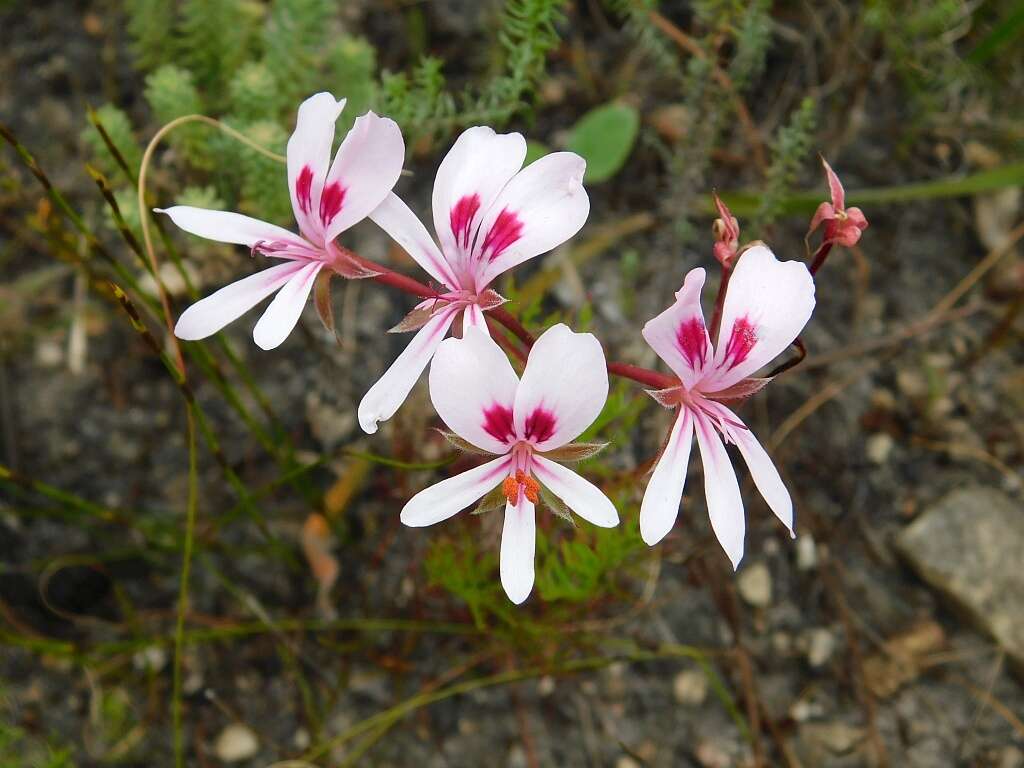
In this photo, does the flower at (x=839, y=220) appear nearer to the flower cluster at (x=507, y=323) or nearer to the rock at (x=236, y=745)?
the flower cluster at (x=507, y=323)

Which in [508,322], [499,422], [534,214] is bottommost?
[499,422]

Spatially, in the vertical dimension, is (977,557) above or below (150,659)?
below

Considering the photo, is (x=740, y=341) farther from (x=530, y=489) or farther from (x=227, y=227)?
(x=227, y=227)

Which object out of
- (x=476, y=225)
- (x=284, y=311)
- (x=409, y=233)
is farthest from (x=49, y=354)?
(x=476, y=225)

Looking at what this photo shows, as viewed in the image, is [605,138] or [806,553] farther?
[605,138]

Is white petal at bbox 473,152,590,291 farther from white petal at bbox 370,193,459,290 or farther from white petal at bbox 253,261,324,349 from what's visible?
white petal at bbox 253,261,324,349

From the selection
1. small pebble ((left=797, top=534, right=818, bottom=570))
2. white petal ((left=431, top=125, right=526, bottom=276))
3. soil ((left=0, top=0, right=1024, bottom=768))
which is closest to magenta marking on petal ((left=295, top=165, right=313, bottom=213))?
white petal ((left=431, top=125, right=526, bottom=276))
